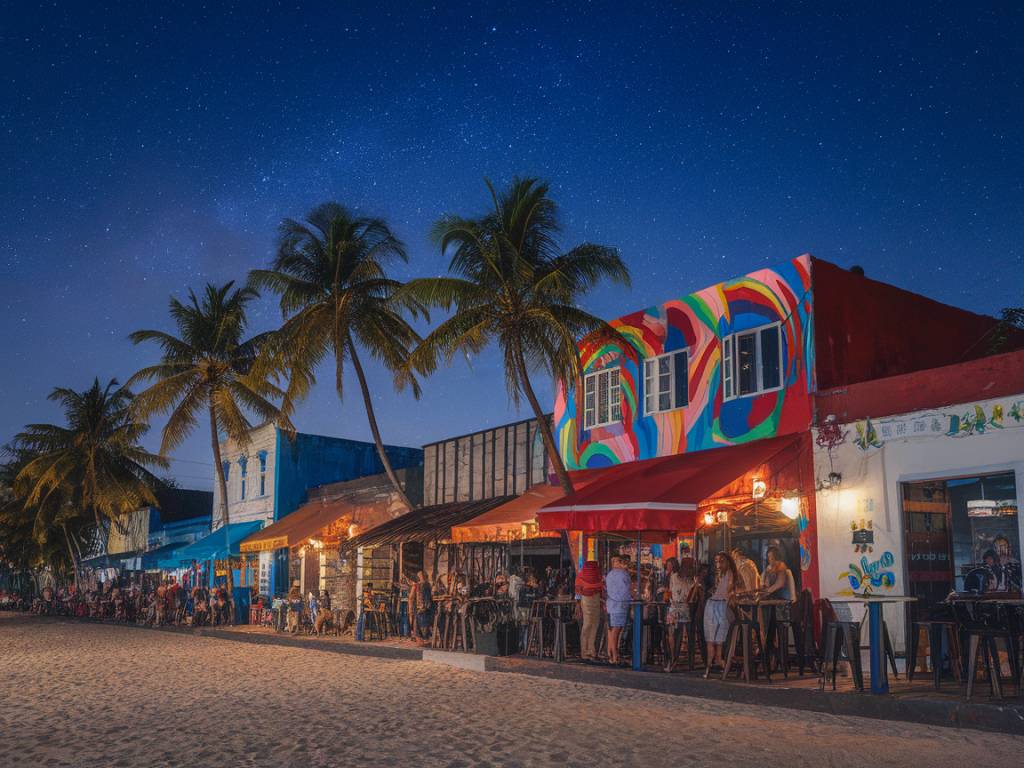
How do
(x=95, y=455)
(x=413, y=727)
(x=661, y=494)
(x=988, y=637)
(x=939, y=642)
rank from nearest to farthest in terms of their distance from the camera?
1. (x=413, y=727)
2. (x=988, y=637)
3. (x=939, y=642)
4. (x=661, y=494)
5. (x=95, y=455)

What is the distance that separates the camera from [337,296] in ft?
85.8

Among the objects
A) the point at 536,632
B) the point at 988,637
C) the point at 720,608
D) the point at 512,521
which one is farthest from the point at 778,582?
the point at 512,521

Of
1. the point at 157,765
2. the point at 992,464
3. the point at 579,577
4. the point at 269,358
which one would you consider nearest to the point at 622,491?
the point at 579,577

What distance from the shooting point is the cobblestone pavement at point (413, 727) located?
7.91 metres

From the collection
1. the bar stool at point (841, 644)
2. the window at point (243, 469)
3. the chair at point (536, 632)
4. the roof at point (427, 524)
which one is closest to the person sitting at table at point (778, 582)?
the bar stool at point (841, 644)

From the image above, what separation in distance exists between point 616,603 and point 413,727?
6458 mm

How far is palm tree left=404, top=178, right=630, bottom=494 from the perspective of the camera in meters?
20.1

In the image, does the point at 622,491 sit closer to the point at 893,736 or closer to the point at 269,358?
the point at 893,736

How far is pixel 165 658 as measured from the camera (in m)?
18.3

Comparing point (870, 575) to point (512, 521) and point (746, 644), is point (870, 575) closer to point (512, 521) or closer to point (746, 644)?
point (746, 644)

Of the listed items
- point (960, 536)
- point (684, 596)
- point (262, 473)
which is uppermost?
point (262, 473)

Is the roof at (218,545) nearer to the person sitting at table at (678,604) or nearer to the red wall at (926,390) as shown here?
the person sitting at table at (678,604)

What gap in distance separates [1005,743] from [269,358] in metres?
21.7

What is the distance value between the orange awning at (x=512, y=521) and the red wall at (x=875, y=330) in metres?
6.31
